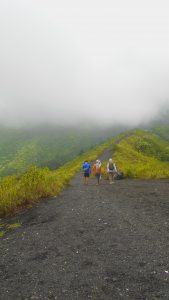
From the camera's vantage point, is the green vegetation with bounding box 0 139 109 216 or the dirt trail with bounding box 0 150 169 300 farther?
the green vegetation with bounding box 0 139 109 216

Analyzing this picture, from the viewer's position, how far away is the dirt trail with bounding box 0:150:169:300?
24.3 ft

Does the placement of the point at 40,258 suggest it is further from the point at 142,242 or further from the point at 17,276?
the point at 142,242

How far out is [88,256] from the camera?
30.9 ft

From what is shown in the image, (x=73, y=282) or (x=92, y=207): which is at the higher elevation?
(x=92, y=207)

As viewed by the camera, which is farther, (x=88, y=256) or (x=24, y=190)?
(x=24, y=190)

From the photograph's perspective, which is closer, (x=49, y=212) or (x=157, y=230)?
(x=157, y=230)

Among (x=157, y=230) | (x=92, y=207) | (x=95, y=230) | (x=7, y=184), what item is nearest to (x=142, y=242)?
(x=157, y=230)

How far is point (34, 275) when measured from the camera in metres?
8.45

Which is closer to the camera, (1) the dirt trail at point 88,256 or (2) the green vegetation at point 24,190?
(1) the dirt trail at point 88,256

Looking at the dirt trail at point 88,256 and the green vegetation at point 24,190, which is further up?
the green vegetation at point 24,190

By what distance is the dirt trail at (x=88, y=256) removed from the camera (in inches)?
291

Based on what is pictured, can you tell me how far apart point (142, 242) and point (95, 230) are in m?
2.36

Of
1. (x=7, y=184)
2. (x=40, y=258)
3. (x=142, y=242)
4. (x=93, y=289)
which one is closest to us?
(x=93, y=289)

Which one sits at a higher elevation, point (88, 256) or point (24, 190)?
point (24, 190)
